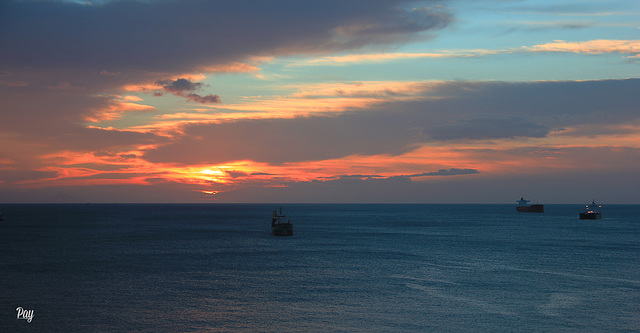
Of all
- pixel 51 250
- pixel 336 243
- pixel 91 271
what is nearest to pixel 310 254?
pixel 336 243

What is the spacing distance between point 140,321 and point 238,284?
15.5 m

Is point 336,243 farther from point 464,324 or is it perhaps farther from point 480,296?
point 464,324

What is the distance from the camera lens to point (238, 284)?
52.8 m
